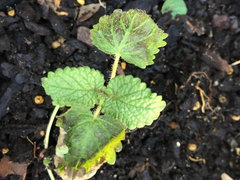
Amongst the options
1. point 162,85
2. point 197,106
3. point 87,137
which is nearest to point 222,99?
point 197,106

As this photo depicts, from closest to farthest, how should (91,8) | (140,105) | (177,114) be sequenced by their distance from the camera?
1. (140,105)
2. (91,8)
3. (177,114)

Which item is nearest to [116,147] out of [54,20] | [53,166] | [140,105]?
[140,105]

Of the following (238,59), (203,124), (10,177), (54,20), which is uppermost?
(54,20)

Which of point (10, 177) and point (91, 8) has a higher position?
point (91, 8)

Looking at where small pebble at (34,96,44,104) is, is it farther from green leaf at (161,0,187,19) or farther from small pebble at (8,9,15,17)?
green leaf at (161,0,187,19)

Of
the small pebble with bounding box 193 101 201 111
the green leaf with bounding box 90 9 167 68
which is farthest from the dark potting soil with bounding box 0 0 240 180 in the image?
the green leaf with bounding box 90 9 167 68

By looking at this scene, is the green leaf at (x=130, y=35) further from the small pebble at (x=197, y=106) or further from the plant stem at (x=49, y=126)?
the small pebble at (x=197, y=106)

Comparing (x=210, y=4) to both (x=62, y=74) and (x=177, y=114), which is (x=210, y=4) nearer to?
(x=177, y=114)
